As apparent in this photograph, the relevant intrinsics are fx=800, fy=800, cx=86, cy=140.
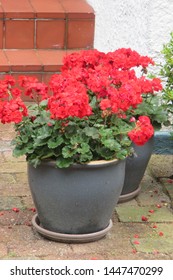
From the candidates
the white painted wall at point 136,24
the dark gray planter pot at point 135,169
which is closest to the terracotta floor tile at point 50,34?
the white painted wall at point 136,24

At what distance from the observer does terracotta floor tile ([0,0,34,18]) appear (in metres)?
6.85

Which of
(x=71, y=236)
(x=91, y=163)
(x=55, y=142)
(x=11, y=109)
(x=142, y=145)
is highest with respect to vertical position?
(x=11, y=109)

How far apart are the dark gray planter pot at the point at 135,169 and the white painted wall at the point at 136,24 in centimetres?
102

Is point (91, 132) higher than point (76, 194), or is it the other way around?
point (91, 132)

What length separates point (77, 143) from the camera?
4.30 m

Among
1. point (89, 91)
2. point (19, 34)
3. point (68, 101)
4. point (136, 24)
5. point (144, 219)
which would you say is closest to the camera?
point (68, 101)

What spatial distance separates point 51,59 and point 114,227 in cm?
235

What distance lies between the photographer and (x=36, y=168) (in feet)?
14.6

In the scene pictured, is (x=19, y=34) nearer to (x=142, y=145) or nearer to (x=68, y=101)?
(x=142, y=145)

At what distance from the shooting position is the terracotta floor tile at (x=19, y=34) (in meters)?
6.87

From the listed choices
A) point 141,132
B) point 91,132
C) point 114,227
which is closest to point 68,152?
point 91,132

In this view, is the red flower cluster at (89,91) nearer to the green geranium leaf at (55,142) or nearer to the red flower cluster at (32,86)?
the red flower cluster at (32,86)

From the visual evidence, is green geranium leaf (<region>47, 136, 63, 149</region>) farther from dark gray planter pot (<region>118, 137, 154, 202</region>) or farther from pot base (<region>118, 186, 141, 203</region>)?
pot base (<region>118, 186, 141, 203</region>)

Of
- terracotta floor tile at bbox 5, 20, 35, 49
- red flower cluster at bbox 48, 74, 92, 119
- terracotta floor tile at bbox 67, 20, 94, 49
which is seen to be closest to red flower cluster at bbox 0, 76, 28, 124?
red flower cluster at bbox 48, 74, 92, 119
